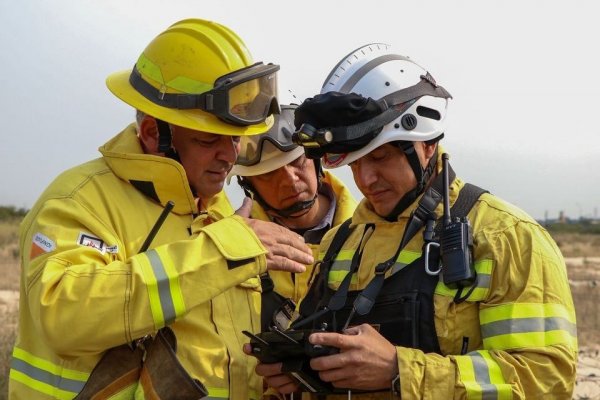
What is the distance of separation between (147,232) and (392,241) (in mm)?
1105

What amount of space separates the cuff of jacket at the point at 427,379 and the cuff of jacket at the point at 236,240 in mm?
762

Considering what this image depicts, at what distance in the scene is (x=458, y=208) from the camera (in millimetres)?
3424

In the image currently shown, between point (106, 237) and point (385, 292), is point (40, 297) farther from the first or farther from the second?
point (385, 292)

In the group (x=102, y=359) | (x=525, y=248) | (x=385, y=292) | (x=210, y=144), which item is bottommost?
(x=102, y=359)

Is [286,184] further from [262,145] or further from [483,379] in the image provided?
[483,379]

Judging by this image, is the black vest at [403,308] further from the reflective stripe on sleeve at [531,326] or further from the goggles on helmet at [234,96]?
the goggles on helmet at [234,96]

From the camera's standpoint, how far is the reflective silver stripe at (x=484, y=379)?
3.02 meters

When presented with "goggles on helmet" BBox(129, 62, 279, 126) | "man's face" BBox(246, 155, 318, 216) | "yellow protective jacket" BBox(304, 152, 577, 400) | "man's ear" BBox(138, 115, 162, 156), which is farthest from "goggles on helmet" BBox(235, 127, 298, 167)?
"yellow protective jacket" BBox(304, 152, 577, 400)

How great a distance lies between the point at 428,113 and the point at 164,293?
1436 millimetres

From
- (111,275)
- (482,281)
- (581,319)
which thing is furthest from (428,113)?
(581,319)

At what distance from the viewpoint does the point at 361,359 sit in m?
3.09

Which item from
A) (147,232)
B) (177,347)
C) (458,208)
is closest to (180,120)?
(147,232)

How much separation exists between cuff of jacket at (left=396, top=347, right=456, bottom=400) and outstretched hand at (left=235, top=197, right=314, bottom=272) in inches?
26.8

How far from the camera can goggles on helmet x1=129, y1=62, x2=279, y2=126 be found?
12.5ft
